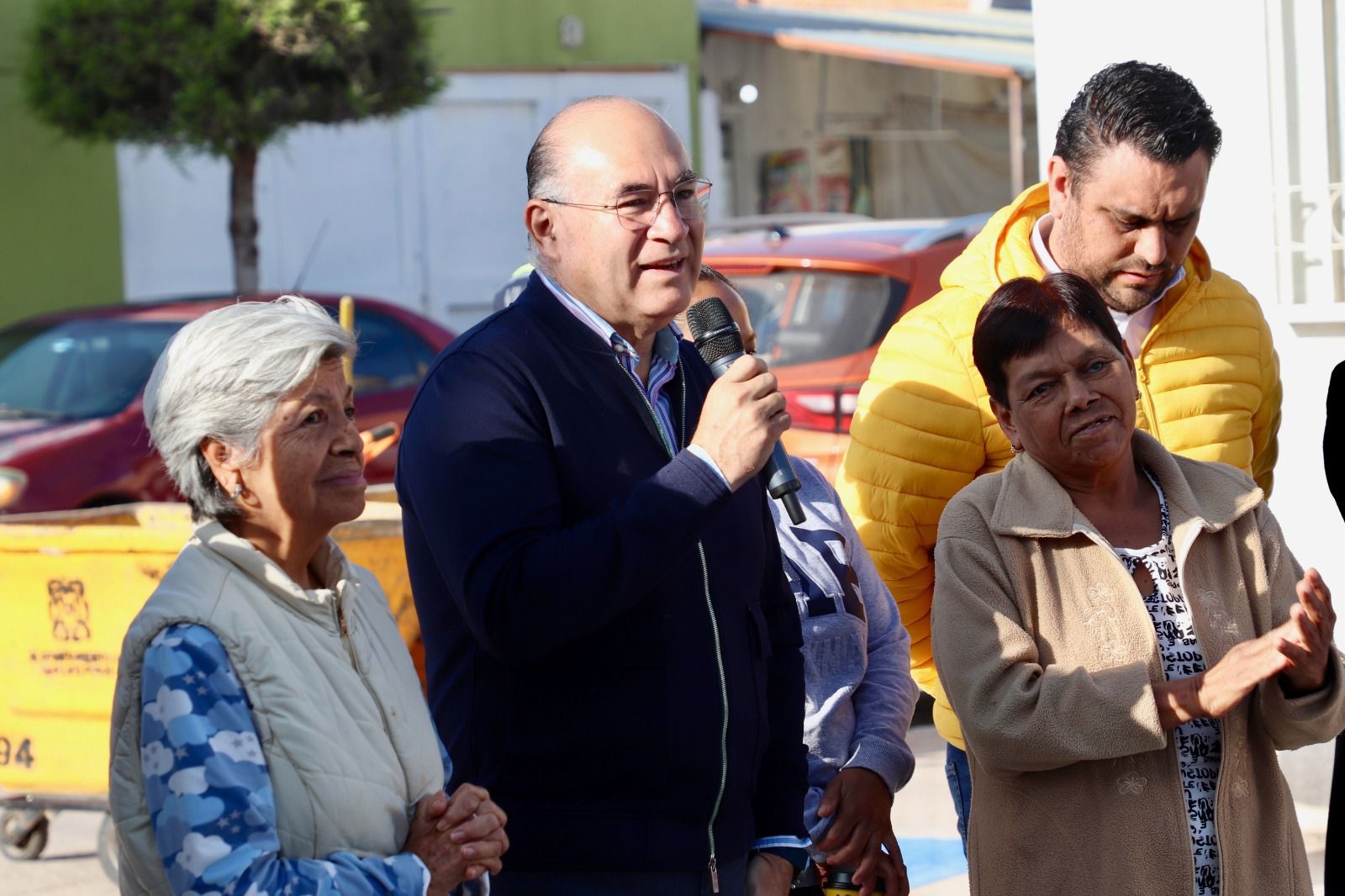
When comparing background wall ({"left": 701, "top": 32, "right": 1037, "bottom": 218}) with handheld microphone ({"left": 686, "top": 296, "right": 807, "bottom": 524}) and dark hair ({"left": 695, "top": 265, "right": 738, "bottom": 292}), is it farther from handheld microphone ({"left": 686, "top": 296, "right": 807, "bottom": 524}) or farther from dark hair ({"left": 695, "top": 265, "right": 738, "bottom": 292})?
handheld microphone ({"left": 686, "top": 296, "right": 807, "bottom": 524})

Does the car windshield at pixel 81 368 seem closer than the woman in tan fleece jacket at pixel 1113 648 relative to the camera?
No

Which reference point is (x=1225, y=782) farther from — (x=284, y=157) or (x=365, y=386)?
(x=284, y=157)

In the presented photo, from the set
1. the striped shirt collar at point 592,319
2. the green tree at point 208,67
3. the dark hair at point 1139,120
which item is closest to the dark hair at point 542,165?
the striped shirt collar at point 592,319

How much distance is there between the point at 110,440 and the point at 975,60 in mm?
11876

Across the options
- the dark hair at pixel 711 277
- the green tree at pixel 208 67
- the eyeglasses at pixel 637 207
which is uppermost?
the green tree at pixel 208 67

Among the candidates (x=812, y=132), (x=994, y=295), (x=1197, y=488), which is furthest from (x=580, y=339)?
(x=812, y=132)

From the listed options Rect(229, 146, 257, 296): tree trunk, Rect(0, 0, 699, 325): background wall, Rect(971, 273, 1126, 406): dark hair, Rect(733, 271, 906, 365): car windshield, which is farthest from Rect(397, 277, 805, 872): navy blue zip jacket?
Rect(0, 0, 699, 325): background wall

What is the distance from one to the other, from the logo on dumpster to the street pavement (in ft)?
3.32

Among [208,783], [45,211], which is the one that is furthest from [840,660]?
[45,211]

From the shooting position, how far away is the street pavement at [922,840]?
5.43m

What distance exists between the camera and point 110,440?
9141 millimetres

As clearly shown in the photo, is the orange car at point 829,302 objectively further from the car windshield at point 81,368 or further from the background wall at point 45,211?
the background wall at point 45,211

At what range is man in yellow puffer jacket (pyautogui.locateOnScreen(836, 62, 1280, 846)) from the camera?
3102 millimetres

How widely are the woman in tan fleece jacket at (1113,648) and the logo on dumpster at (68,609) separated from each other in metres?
3.29
